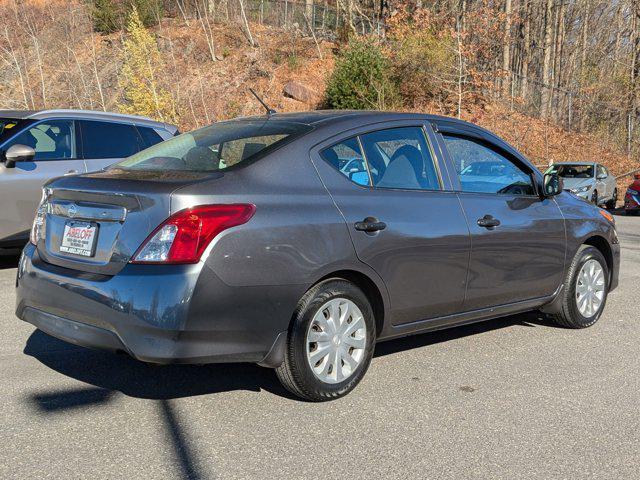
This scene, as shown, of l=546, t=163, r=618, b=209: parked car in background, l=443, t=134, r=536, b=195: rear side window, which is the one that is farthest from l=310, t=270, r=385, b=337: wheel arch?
l=546, t=163, r=618, b=209: parked car in background

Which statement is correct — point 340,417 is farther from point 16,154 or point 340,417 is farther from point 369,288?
point 16,154

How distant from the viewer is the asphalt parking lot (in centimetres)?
332

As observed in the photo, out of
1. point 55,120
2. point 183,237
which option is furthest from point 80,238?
point 55,120

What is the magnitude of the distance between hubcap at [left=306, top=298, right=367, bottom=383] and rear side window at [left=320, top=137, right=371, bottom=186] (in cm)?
79

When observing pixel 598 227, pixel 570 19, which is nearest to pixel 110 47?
pixel 570 19

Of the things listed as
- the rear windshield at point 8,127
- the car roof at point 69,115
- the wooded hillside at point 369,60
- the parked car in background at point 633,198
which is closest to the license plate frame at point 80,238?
the rear windshield at point 8,127

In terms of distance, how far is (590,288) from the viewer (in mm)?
6059

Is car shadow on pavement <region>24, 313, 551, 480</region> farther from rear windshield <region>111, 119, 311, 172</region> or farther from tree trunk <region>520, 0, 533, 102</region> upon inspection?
tree trunk <region>520, 0, 533, 102</region>

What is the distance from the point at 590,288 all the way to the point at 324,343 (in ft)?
10.0

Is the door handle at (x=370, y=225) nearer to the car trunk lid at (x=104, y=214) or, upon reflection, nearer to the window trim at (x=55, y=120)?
the car trunk lid at (x=104, y=214)

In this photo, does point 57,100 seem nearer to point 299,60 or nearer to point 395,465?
point 299,60

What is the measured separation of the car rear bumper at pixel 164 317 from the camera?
3500 millimetres

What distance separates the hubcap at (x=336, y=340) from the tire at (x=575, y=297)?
2373mm

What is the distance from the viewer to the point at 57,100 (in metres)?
38.5
